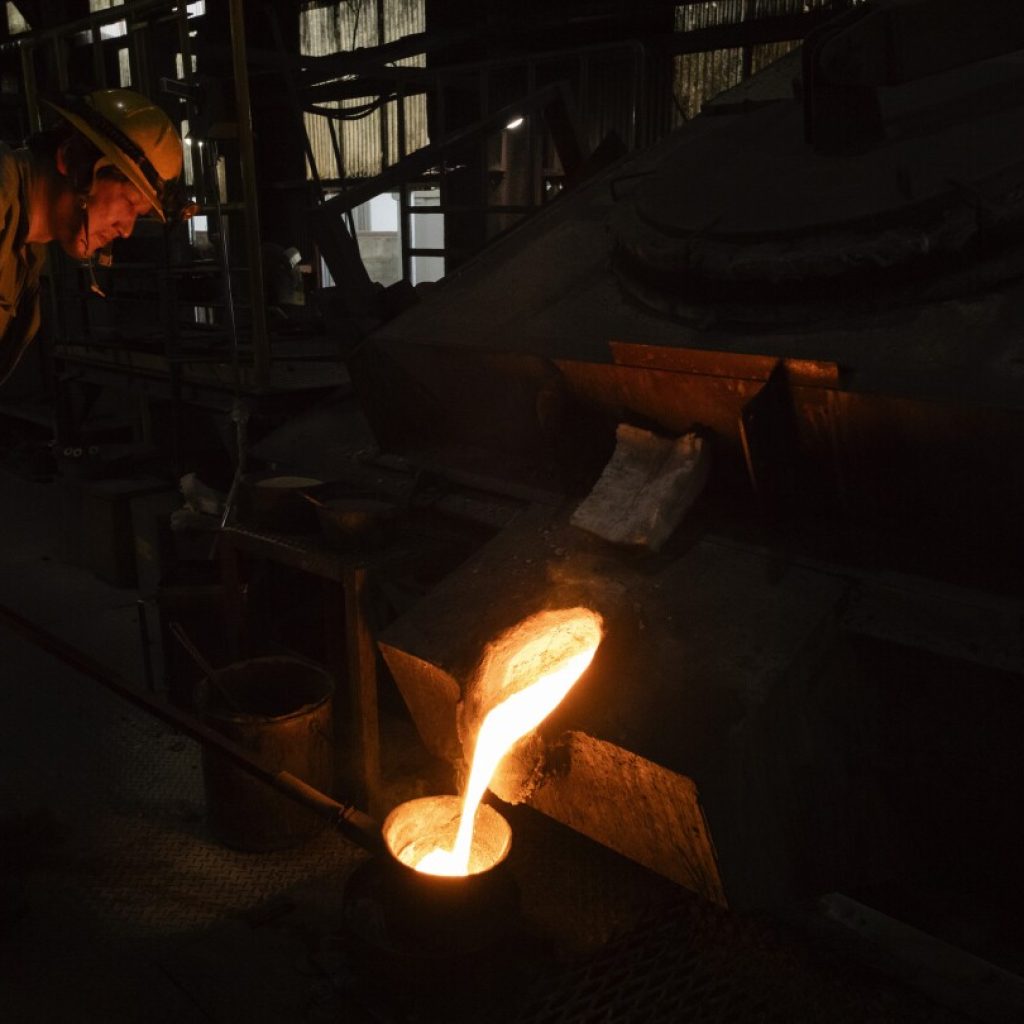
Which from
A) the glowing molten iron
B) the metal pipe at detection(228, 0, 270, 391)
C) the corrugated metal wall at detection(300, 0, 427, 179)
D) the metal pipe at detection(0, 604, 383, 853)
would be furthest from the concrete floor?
the corrugated metal wall at detection(300, 0, 427, 179)

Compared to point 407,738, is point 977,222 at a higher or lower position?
higher

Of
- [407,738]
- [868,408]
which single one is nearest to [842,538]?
[868,408]

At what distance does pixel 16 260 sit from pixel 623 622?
2389 millimetres

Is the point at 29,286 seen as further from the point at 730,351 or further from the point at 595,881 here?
the point at 595,881

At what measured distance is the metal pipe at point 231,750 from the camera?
2619 millimetres

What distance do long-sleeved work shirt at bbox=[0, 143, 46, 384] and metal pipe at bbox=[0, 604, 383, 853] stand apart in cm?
106

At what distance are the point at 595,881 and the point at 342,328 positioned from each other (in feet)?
6.99

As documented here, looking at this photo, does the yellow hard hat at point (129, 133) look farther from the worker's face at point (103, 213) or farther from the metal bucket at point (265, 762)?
the metal bucket at point (265, 762)

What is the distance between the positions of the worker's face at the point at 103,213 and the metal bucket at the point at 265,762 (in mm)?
1590

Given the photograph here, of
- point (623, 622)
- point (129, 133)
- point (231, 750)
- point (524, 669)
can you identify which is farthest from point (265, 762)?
point (129, 133)

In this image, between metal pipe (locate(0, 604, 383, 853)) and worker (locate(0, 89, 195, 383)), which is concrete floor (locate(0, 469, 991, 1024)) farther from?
worker (locate(0, 89, 195, 383))

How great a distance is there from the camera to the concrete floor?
2543 millimetres

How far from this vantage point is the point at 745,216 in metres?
2.57

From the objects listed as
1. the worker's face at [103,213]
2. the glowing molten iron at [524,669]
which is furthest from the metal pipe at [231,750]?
the worker's face at [103,213]
